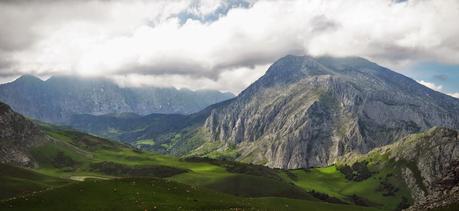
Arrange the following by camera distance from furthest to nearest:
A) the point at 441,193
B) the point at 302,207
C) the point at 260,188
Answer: the point at 260,188 → the point at 302,207 → the point at 441,193

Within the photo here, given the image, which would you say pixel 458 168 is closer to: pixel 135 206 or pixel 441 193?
pixel 441 193

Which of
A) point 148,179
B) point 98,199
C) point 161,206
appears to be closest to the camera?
point 161,206

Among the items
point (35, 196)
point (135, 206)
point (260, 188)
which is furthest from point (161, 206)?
point (260, 188)

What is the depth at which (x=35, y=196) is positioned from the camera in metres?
60.4

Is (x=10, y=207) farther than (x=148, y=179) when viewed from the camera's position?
No

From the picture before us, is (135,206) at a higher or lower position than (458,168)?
lower

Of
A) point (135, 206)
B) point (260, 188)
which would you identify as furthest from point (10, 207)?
point (260, 188)

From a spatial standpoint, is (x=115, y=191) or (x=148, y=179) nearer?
(x=115, y=191)

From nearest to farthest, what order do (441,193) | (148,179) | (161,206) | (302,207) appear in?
(441,193), (161,206), (148,179), (302,207)

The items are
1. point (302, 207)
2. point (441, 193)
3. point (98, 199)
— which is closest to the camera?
point (441, 193)

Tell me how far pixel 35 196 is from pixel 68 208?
602 centimetres

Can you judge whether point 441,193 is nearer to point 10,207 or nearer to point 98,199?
point 98,199

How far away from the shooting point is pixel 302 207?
291 feet

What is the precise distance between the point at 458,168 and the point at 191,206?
3246cm
